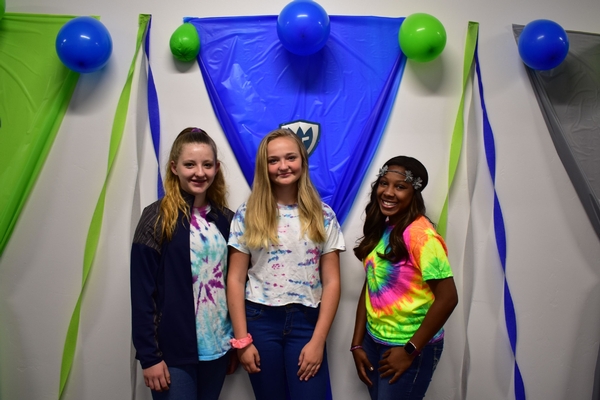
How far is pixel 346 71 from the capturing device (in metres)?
1.85

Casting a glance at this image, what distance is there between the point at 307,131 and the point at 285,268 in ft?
2.13

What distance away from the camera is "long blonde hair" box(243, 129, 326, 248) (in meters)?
1.45

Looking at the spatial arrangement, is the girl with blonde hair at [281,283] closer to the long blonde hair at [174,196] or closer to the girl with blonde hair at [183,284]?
the girl with blonde hair at [183,284]

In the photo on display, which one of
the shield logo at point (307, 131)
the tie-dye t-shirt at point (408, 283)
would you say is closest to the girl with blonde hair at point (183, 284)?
the shield logo at point (307, 131)

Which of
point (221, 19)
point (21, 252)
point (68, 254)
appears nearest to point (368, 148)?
point (221, 19)

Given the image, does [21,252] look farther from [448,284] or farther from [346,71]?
[448,284]

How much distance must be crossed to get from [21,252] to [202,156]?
1.06 metres

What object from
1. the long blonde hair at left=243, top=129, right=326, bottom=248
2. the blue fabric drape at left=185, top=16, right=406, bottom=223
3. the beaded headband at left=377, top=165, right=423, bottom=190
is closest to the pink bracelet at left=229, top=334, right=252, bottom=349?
the long blonde hair at left=243, top=129, right=326, bottom=248

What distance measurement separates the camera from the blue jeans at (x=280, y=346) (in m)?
1.44

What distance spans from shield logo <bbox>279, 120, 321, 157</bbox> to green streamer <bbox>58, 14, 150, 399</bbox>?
2.34ft

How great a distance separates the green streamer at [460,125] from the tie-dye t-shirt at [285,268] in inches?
25.3

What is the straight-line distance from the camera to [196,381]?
1.45m

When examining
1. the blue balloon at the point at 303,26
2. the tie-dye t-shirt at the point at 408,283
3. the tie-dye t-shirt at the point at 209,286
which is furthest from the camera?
the blue balloon at the point at 303,26

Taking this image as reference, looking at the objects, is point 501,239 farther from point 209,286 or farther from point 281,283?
point 209,286
